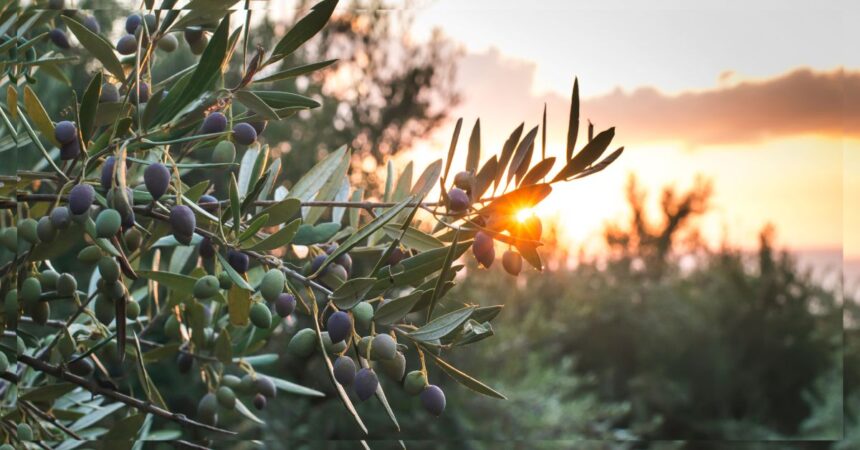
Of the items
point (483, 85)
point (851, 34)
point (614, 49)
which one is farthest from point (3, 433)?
point (483, 85)

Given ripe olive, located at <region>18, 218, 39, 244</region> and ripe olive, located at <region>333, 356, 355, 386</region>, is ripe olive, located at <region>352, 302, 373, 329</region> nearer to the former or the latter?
ripe olive, located at <region>333, 356, 355, 386</region>

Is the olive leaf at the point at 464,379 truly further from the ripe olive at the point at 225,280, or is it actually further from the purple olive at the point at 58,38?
the purple olive at the point at 58,38

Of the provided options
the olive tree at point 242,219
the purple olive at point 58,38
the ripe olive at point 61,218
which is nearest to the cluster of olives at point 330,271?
the olive tree at point 242,219

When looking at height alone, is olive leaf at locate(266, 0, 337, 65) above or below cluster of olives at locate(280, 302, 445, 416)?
above

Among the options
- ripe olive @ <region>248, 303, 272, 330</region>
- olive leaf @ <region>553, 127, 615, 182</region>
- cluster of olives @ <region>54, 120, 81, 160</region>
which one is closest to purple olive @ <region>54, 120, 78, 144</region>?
cluster of olives @ <region>54, 120, 81, 160</region>

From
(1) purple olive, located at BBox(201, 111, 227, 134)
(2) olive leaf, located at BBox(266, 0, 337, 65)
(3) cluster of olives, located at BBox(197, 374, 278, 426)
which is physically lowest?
(3) cluster of olives, located at BBox(197, 374, 278, 426)

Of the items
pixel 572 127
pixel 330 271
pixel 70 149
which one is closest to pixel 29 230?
pixel 70 149

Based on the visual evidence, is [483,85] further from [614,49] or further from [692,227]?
[692,227]

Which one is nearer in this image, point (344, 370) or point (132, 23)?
point (344, 370)

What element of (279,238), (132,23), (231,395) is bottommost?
(231,395)

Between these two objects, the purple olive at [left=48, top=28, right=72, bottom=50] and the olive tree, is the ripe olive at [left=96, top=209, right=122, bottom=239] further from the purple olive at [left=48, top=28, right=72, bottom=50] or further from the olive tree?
the purple olive at [left=48, top=28, right=72, bottom=50]

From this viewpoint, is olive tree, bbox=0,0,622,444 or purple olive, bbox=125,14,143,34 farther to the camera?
purple olive, bbox=125,14,143,34

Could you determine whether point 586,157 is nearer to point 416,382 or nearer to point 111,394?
point 416,382

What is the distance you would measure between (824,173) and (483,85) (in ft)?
7.16
